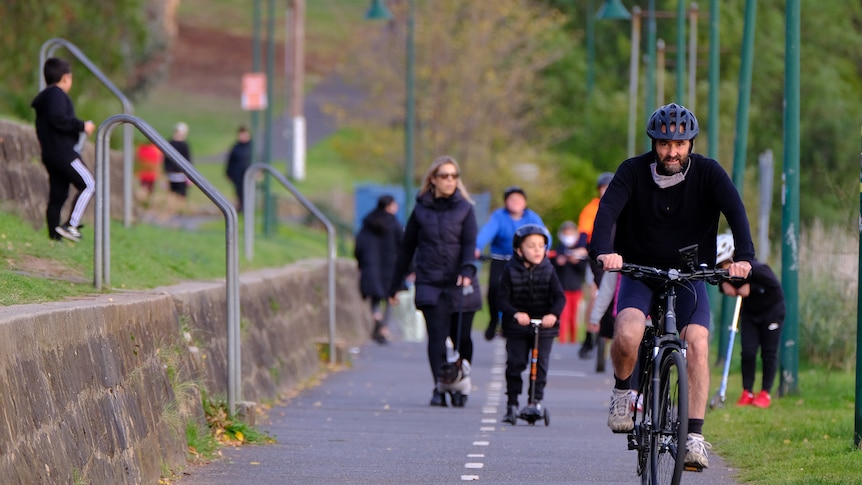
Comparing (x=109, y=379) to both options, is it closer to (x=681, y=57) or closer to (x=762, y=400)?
(x=762, y=400)

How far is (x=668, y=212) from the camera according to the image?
322 inches

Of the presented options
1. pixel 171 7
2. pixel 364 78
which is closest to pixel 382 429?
pixel 171 7

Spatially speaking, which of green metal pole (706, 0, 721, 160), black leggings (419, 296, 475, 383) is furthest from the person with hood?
green metal pole (706, 0, 721, 160)

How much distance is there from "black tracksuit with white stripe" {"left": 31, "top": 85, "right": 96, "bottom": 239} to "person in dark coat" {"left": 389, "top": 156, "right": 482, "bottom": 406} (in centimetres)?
265

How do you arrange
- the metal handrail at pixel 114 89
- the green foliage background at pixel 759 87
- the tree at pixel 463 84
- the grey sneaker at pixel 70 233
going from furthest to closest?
the green foliage background at pixel 759 87 → the tree at pixel 463 84 → the metal handrail at pixel 114 89 → the grey sneaker at pixel 70 233

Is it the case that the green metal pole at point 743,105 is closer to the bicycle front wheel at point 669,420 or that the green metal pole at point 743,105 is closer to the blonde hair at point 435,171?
the blonde hair at point 435,171

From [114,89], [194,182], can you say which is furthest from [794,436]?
[114,89]

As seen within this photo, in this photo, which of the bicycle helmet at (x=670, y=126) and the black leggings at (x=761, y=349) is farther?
the black leggings at (x=761, y=349)

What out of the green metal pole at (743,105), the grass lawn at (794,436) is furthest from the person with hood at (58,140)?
the green metal pole at (743,105)

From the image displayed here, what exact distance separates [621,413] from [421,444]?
2.74 meters

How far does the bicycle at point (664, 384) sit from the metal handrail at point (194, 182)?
9.50ft

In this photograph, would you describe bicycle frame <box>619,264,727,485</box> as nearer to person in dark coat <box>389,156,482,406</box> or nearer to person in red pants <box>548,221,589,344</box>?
person in dark coat <box>389,156,482,406</box>

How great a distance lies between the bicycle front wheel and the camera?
744cm

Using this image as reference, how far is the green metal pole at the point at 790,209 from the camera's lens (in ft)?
44.8
